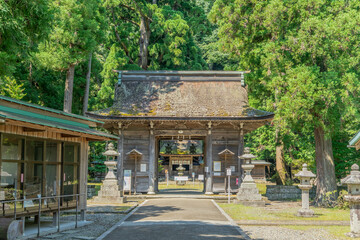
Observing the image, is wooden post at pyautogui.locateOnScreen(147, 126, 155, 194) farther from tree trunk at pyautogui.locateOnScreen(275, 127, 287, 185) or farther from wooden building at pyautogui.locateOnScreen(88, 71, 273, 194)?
tree trunk at pyautogui.locateOnScreen(275, 127, 287, 185)

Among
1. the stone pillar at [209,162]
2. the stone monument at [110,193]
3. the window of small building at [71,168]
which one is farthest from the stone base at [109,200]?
the window of small building at [71,168]

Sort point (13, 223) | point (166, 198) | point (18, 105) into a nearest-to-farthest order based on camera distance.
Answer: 1. point (13, 223)
2. point (18, 105)
3. point (166, 198)

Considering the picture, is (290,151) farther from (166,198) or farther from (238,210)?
(238,210)

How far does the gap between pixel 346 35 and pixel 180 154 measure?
3068 cm

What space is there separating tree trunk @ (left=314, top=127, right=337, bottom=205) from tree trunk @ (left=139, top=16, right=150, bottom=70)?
2040 cm

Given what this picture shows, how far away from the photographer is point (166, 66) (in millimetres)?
37969

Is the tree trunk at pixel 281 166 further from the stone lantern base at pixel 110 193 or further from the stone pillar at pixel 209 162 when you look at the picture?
the stone lantern base at pixel 110 193

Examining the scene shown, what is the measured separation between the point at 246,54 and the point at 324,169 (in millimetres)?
8982

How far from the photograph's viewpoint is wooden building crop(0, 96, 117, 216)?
34.5 ft

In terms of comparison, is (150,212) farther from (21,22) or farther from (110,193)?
(21,22)

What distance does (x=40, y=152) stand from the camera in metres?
12.1

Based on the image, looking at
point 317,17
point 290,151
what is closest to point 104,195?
point 317,17

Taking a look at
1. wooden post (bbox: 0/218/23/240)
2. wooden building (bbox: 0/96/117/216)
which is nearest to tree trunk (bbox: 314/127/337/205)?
wooden building (bbox: 0/96/117/216)

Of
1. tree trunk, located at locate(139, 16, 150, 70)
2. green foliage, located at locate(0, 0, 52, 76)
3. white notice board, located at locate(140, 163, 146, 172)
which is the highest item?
tree trunk, located at locate(139, 16, 150, 70)
